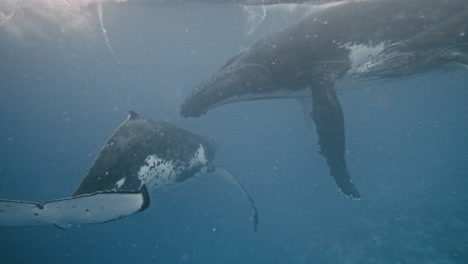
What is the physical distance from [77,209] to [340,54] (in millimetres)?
6260

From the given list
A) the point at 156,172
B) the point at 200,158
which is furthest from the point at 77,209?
the point at 200,158

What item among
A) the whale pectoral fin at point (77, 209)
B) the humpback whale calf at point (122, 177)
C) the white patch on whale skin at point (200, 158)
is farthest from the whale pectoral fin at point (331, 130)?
the whale pectoral fin at point (77, 209)

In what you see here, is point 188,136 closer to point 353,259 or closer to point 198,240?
point 353,259

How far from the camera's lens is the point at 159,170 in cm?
548

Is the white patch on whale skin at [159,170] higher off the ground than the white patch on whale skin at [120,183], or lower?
lower

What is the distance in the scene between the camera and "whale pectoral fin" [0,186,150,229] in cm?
289

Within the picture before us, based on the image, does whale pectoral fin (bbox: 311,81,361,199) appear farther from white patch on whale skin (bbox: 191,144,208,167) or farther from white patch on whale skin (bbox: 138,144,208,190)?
white patch on whale skin (bbox: 191,144,208,167)

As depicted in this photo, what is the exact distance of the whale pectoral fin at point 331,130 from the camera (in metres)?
5.51

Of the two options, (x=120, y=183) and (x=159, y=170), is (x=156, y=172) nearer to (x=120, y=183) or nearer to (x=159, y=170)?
(x=159, y=170)

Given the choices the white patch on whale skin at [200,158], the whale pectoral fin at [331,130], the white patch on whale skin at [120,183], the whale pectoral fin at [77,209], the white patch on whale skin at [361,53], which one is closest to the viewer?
the whale pectoral fin at [77,209]

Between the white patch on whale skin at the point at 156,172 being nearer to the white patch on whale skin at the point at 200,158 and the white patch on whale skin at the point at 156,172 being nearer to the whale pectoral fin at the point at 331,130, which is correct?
the white patch on whale skin at the point at 200,158

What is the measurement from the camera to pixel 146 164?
4.90 meters

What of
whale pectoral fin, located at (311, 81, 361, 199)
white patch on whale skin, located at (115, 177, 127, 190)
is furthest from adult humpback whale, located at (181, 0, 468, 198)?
white patch on whale skin, located at (115, 177, 127, 190)

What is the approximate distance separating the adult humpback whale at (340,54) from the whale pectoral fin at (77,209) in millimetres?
4123
